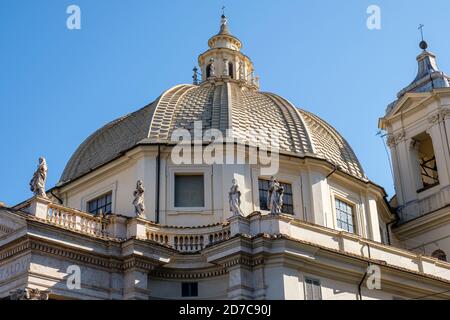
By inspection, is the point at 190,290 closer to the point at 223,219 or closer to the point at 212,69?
the point at 223,219

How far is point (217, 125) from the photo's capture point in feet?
106

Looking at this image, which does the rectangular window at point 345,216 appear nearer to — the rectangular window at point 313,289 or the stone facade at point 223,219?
the stone facade at point 223,219

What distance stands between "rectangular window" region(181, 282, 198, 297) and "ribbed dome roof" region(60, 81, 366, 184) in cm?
622

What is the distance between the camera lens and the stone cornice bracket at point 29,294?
79.2ft

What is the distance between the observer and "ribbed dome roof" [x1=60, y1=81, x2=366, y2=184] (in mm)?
32312

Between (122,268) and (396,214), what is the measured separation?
682 inches

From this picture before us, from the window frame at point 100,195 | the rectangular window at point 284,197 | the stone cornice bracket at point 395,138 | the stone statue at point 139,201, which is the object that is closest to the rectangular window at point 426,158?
the stone cornice bracket at point 395,138

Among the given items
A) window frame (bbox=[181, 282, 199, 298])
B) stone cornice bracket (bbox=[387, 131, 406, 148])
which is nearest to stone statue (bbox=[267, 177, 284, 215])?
window frame (bbox=[181, 282, 199, 298])

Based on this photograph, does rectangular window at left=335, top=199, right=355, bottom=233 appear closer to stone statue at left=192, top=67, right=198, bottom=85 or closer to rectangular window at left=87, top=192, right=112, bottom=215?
rectangular window at left=87, top=192, right=112, bottom=215

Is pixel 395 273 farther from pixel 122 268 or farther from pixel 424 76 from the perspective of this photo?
pixel 424 76

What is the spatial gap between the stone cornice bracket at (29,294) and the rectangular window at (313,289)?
8.41m
